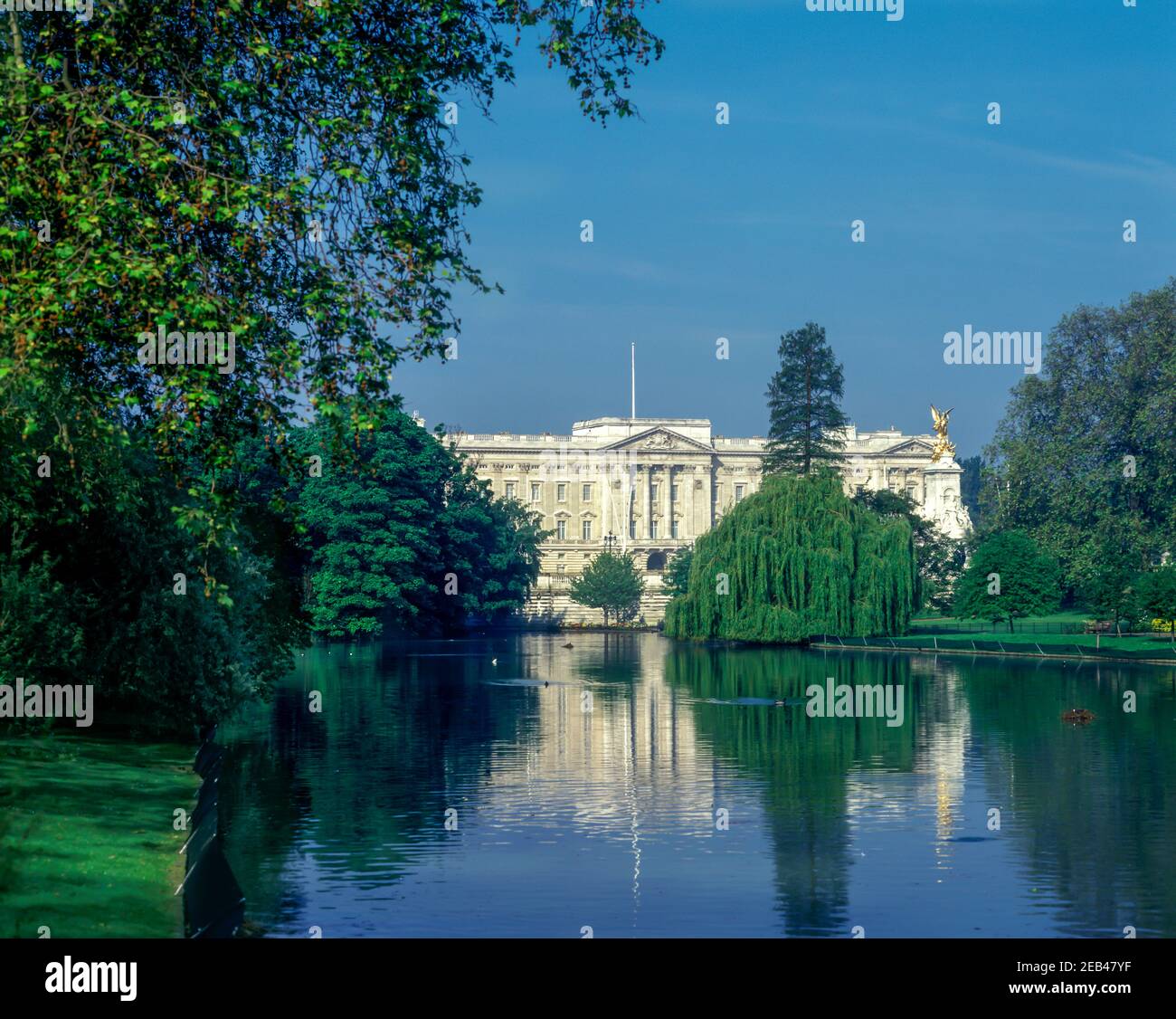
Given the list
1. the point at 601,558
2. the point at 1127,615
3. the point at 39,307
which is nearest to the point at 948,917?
the point at 39,307

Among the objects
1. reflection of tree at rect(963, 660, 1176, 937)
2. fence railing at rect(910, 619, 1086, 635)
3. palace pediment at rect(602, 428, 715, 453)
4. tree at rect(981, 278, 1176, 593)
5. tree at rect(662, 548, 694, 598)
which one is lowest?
reflection of tree at rect(963, 660, 1176, 937)

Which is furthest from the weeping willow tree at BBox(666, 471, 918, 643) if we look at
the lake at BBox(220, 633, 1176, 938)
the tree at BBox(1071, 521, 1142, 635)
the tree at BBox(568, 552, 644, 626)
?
the tree at BBox(568, 552, 644, 626)

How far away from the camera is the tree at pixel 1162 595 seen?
2324 inches

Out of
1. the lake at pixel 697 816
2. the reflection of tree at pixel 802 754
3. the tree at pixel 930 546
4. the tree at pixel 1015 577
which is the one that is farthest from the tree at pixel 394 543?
the lake at pixel 697 816

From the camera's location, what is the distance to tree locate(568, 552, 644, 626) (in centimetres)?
11112

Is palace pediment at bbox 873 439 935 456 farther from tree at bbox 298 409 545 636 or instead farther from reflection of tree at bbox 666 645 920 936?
reflection of tree at bbox 666 645 920 936

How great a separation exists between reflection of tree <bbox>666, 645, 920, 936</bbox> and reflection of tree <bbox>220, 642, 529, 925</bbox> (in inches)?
151

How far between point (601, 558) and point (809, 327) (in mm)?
32300

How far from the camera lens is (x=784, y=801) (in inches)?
835

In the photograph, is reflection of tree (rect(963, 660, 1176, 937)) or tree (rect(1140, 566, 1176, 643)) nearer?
reflection of tree (rect(963, 660, 1176, 937))

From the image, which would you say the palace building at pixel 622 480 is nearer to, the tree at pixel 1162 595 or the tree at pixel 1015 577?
the tree at pixel 1015 577

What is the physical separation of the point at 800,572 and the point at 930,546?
817 inches

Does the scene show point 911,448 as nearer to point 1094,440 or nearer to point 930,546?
point 930,546

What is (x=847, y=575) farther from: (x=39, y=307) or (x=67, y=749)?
(x=39, y=307)
